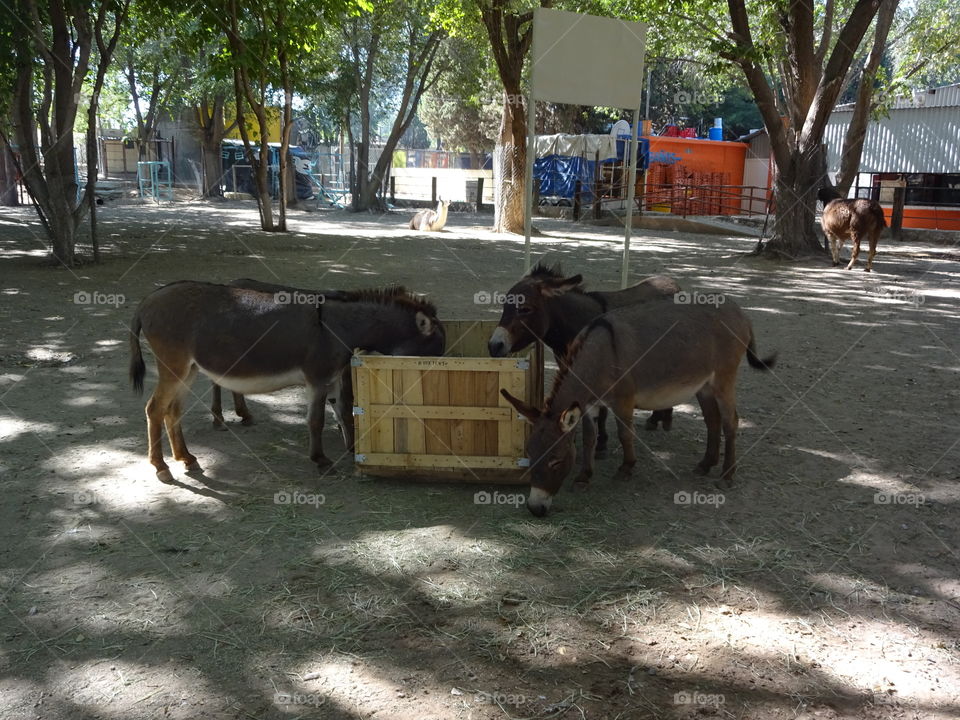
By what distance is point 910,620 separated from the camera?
3.60 m

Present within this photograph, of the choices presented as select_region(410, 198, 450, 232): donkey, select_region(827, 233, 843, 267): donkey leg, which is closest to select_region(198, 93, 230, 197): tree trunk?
select_region(410, 198, 450, 232): donkey

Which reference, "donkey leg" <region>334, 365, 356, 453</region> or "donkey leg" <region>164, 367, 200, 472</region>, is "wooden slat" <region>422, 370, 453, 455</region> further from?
"donkey leg" <region>164, 367, 200, 472</region>

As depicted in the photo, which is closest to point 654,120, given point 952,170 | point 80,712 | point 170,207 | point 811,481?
point 952,170

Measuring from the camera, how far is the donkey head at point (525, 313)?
5488 millimetres

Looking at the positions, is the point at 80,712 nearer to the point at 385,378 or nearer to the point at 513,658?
the point at 513,658

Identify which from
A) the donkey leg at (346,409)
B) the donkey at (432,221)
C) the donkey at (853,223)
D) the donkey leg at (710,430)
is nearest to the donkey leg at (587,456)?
the donkey leg at (710,430)

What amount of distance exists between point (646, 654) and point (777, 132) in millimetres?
13920

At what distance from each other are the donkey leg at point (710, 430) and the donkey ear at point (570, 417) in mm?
1241

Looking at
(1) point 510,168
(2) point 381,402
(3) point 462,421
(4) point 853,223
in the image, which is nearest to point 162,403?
(2) point 381,402

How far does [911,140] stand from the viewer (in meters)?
23.6

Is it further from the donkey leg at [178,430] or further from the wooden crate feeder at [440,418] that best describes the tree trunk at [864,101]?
the donkey leg at [178,430]

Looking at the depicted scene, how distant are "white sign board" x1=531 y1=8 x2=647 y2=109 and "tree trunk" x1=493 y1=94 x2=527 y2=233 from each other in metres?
11.2

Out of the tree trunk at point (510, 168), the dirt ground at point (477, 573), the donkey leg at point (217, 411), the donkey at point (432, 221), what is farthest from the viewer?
the donkey at point (432, 221)

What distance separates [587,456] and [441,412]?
981 millimetres
